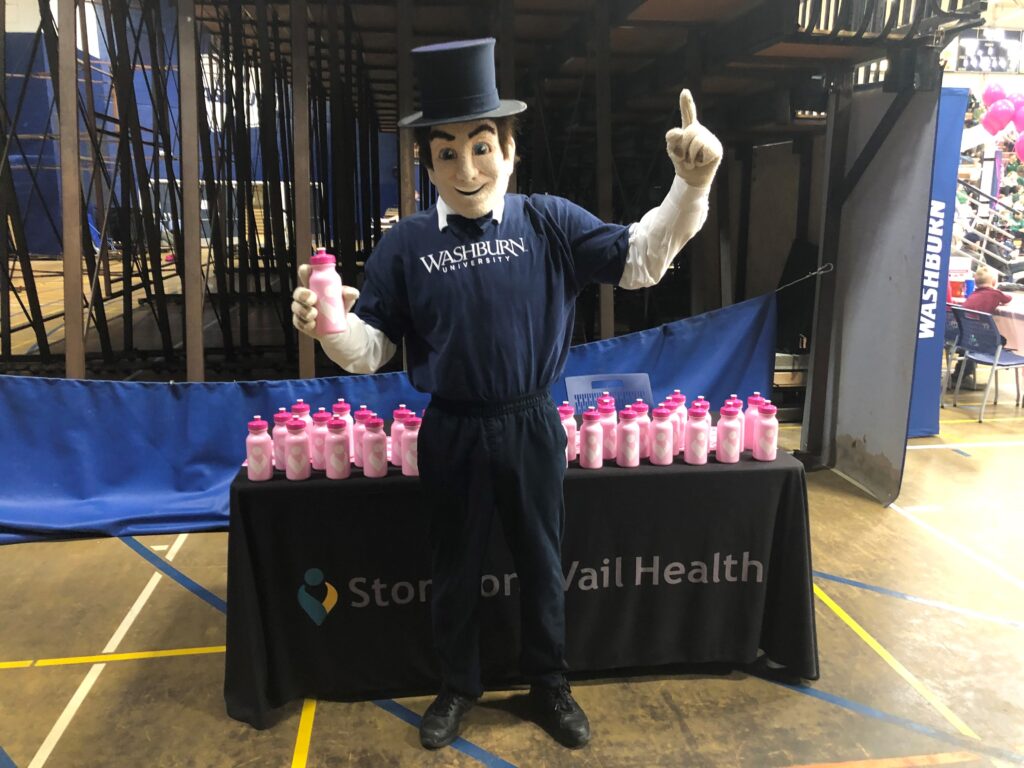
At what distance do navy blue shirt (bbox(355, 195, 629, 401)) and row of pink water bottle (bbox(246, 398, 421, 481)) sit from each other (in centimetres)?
34

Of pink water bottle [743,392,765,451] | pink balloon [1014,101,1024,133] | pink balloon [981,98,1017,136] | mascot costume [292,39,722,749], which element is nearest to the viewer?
mascot costume [292,39,722,749]

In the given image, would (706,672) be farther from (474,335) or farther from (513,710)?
(474,335)

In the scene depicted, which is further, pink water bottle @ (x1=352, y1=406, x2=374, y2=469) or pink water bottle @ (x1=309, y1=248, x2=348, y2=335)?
pink water bottle @ (x1=352, y1=406, x2=374, y2=469)

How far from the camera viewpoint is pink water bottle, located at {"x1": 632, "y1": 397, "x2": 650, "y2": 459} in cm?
285

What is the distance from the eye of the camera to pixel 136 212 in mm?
7949

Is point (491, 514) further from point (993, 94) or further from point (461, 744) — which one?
point (993, 94)

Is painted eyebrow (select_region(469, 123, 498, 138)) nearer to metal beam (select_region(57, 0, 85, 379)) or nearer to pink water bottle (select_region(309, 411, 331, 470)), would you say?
pink water bottle (select_region(309, 411, 331, 470))

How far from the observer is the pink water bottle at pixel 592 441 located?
2779 millimetres

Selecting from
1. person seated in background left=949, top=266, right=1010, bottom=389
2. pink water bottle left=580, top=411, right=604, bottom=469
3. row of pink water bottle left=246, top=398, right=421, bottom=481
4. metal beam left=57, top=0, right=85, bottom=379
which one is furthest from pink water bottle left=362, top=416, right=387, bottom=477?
person seated in background left=949, top=266, right=1010, bottom=389

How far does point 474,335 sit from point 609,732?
1466 mm

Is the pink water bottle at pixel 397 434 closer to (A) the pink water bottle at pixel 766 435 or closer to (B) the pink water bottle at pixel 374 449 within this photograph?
(B) the pink water bottle at pixel 374 449

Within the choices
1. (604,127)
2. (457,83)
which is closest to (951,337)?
(604,127)

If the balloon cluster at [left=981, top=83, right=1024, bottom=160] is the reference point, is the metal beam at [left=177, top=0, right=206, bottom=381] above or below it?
below

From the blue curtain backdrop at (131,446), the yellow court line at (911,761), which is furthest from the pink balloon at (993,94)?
the yellow court line at (911,761)
